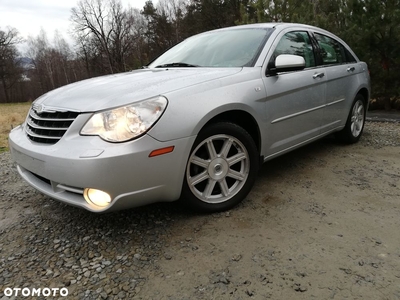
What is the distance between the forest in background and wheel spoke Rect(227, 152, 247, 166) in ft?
17.0

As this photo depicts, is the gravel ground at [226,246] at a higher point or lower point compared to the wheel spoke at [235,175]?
lower

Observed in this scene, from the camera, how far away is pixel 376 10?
5957 mm

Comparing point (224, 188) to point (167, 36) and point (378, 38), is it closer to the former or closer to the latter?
point (378, 38)

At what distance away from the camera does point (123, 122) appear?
189 centimetres

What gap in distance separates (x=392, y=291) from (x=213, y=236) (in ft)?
3.45

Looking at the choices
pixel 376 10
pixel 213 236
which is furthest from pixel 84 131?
pixel 376 10

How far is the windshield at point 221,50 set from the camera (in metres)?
2.74

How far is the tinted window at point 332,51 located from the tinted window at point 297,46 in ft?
0.81

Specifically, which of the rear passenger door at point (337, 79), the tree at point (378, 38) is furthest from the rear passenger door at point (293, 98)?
the tree at point (378, 38)

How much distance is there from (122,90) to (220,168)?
0.92 meters

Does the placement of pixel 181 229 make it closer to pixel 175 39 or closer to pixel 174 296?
pixel 174 296

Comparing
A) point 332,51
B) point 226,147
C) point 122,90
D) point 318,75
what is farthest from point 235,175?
point 332,51

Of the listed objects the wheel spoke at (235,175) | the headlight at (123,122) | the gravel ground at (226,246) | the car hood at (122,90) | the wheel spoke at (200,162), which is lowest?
the gravel ground at (226,246)

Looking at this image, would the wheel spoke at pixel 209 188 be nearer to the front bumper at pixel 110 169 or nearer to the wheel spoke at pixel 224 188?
the wheel spoke at pixel 224 188
